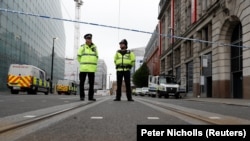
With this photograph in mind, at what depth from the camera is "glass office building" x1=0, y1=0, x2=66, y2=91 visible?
4338 cm

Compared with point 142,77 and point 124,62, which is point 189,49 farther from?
point 142,77

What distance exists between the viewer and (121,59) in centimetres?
1331

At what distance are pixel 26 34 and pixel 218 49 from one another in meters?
30.0

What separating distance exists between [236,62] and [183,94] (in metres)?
10.5

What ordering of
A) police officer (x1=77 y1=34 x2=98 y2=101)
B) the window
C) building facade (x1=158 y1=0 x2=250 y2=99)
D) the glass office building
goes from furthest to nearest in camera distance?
the window, the glass office building, building facade (x1=158 y1=0 x2=250 y2=99), police officer (x1=77 y1=34 x2=98 y2=101)

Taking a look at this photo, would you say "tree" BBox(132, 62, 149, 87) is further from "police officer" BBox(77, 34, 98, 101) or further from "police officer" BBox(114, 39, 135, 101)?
"police officer" BBox(77, 34, 98, 101)

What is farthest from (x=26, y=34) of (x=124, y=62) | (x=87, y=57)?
(x=87, y=57)

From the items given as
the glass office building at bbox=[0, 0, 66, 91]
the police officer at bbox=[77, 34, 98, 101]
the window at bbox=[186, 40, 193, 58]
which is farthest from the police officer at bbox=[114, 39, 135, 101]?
the window at bbox=[186, 40, 193, 58]

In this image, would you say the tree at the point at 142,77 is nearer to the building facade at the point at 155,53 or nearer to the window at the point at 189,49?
the building facade at the point at 155,53

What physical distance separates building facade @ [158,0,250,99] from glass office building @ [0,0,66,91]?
723 inches

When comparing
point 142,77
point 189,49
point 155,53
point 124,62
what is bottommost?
point 124,62

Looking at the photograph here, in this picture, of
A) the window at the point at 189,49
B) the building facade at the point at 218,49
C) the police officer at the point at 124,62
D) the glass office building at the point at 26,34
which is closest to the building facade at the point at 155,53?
the glass office building at the point at 26,34

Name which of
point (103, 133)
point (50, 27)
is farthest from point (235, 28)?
point (50, 27)

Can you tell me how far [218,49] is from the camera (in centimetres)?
3444
